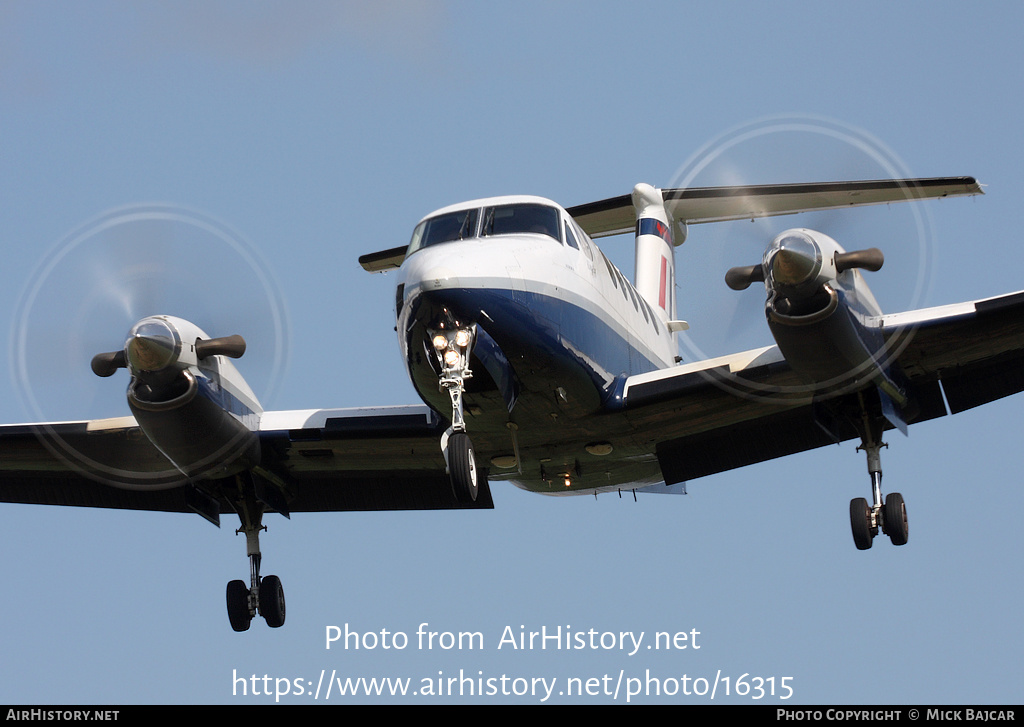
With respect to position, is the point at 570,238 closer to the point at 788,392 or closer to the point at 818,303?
the point at 818,303

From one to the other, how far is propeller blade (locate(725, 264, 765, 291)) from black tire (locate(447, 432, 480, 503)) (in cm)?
397

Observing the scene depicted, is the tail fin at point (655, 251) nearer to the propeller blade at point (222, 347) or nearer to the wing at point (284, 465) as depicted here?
the wing at point (284, 465)

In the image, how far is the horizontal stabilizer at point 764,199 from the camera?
20.8m

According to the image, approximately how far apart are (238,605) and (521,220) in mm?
7187

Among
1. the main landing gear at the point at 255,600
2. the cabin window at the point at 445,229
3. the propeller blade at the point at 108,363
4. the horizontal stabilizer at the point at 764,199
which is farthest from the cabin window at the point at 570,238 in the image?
the main landing gear at the point at 255,600

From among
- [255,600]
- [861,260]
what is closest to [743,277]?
[861,260]

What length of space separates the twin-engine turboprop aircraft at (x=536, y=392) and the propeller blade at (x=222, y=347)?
3 centimetres

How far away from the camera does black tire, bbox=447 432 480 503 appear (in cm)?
1753

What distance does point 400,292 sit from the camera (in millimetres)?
18078

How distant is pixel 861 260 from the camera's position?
60.6ft

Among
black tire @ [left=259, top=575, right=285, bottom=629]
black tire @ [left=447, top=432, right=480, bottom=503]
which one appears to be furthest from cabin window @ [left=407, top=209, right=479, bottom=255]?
black tire @ [left=259, top=575, right=285, bottom=629]
